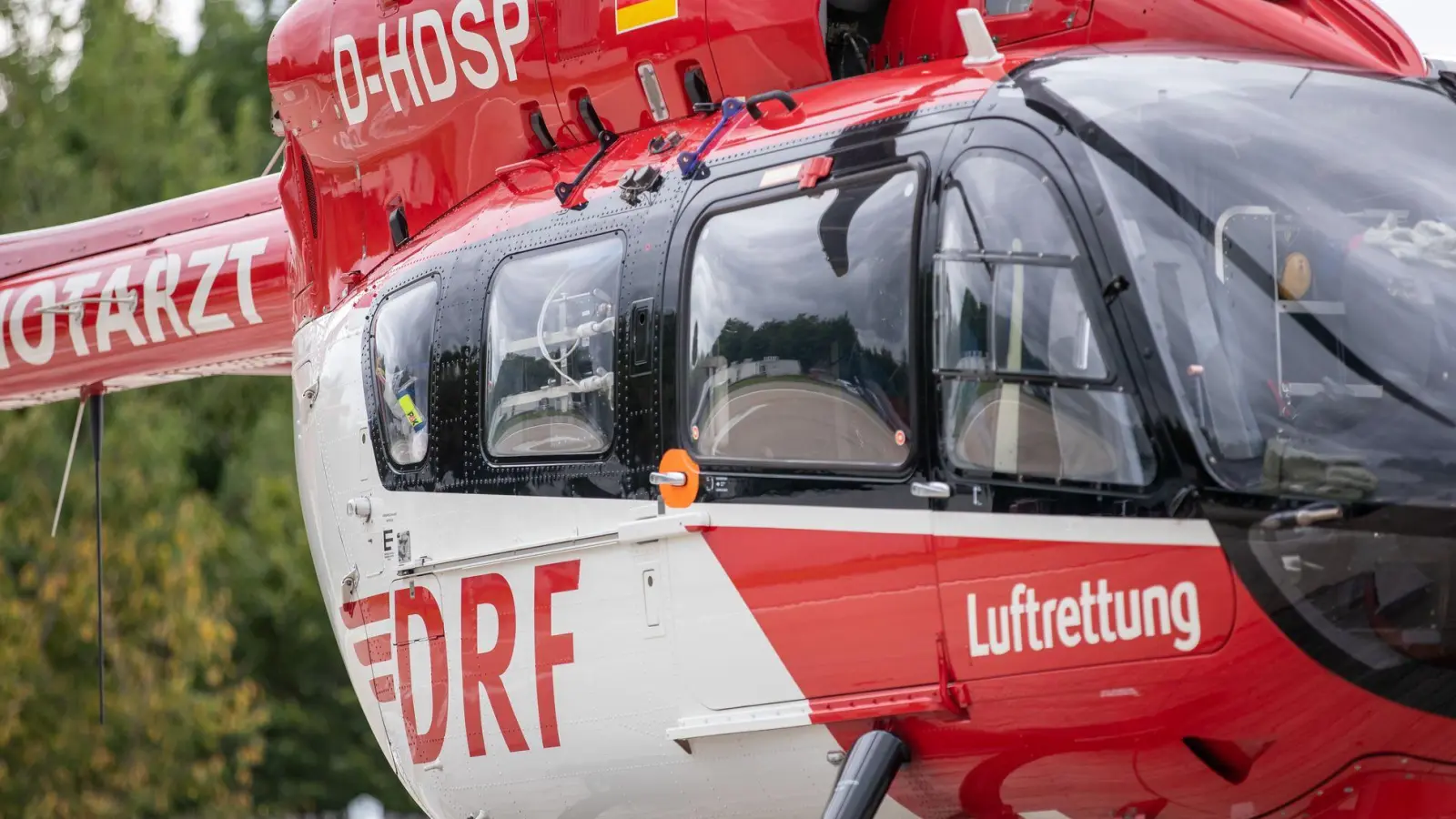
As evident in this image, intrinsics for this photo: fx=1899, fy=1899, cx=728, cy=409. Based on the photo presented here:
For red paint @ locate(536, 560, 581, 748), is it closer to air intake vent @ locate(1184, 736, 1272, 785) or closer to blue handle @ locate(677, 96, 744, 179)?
blue handle @ locate(677, 96, 744, 179)

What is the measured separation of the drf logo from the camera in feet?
19.4

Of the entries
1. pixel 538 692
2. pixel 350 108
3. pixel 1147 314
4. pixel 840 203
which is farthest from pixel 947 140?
pixel 350 108

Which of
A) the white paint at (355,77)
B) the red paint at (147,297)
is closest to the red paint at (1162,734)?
the white paint at (355,77)

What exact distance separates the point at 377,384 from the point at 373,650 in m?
0.96

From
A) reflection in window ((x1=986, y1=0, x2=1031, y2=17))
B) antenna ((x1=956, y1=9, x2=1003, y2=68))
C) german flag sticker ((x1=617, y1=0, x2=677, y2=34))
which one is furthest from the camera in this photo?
german flag sticker ((x1=617, y1=0, x2=677, y2=34))

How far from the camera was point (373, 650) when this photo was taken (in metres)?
6.87

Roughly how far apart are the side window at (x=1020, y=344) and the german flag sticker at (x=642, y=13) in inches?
69.7

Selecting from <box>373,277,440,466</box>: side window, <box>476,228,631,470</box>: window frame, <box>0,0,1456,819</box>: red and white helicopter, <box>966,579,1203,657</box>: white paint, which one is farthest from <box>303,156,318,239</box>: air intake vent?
<box>966,579,1203,657</box>: white paint

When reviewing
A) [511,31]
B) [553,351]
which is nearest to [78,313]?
[511,31]

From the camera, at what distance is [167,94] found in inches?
1005

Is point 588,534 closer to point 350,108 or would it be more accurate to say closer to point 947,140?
point 947,140

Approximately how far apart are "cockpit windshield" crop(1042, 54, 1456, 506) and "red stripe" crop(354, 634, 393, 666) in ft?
10.7

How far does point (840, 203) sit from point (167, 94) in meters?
22.1

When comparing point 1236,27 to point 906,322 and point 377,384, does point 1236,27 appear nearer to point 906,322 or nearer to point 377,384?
point 906,322
